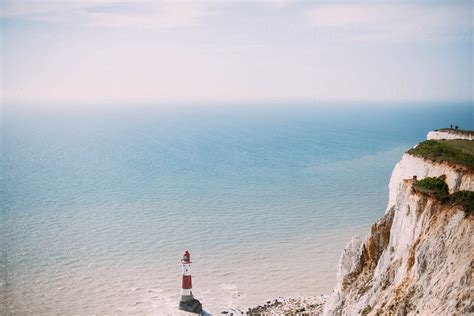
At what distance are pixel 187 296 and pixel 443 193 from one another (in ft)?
60.9

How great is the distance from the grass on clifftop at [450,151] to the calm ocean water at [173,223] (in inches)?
546

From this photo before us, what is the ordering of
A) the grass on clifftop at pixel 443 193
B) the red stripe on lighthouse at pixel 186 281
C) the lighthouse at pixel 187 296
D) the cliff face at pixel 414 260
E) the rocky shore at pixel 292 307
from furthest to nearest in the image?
the red stripe on lighthouse at pixel 186 281 < the lighthouse at pixel 187 296 < the rocky shore at pixel 292 307 < the grass on clifftop at pixel 443 193 < the cliff face at pixel 414 260

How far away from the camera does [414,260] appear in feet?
63.1

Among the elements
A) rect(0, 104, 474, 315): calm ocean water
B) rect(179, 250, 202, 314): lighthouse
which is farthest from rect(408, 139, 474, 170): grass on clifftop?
rect(179, 250, 202, 314): lighthouse

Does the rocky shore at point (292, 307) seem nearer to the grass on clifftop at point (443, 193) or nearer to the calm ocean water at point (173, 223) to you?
the calm ocean water at point (173, 223)

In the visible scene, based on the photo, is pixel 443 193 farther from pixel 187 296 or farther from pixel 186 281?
pixel 187 296

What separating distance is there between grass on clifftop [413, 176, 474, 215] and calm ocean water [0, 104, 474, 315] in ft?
53.1

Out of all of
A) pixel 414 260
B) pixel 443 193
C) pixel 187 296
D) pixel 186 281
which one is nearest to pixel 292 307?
pixel 187 296

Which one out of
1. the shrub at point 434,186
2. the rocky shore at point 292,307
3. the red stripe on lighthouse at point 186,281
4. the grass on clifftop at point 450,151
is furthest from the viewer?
the red stripe on lighthouse at point 186,281

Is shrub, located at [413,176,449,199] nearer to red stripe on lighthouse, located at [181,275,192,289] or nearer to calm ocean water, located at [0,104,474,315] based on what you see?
calm ocean water, located at [0,104,474,315]

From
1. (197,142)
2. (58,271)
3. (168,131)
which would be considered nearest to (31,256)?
(58,271)

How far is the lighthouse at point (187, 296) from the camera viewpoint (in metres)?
32.2

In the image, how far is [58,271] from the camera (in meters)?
38.0

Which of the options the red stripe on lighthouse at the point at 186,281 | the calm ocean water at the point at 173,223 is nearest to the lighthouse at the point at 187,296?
the red stripe on lighthouse at the point at 186,281
